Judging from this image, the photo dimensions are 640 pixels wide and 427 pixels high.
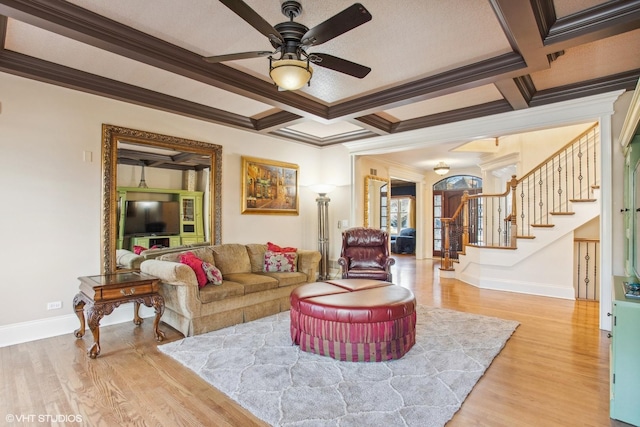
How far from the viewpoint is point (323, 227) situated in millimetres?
6348

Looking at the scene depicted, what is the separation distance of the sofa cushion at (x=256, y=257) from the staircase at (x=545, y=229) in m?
4.03

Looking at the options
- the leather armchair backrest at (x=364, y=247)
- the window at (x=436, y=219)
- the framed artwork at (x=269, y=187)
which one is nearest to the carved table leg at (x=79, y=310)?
the framed artwork at (x=269, y=187)

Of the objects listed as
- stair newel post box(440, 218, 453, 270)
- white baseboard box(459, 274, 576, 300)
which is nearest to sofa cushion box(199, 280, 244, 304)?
white baseboard box(459, 274, 576, 300)

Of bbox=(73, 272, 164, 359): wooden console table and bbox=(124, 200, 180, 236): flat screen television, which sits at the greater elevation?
bbox=(124, 200, 180, 236): flat screen television

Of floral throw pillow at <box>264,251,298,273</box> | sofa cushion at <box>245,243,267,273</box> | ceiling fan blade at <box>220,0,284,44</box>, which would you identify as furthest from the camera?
sofa cushion at <box>245,243,267,273</box>

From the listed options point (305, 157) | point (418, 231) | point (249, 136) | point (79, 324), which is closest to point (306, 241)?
point (305, 157)

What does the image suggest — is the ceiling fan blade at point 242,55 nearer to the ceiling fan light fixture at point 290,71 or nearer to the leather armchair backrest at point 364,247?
the ceiling fan light fixture at point 290,71

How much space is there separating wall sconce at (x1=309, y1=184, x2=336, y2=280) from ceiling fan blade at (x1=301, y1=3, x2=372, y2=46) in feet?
12.5

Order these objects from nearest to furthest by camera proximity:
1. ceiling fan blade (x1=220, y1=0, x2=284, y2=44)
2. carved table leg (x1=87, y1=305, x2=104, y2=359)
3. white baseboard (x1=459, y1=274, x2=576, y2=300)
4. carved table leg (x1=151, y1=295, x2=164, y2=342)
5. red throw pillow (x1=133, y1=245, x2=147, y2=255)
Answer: ceiling fan blade (x1=220, y1=0, x2=284, y2=44) → carved table leg (x1=87, y1=305, x2=104, y2=359) → carved table leg (x1=151, y1=295, x2=164, y2=342) → red throw pillow (x1=133, y1=245, x2=147, y2=255) → white baseboard (x1=459, y1=274, x2=576, y2=300)

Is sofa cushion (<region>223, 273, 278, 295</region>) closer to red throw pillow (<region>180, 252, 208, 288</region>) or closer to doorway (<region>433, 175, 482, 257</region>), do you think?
red throw pillow (<region>180, 252, 208, 288</region>)

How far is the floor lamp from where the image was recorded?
6.06 meters

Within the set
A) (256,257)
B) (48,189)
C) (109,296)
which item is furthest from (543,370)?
(48,189)

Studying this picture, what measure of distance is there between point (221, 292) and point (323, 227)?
9.81ft

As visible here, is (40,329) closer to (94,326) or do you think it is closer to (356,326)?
(94,326)
